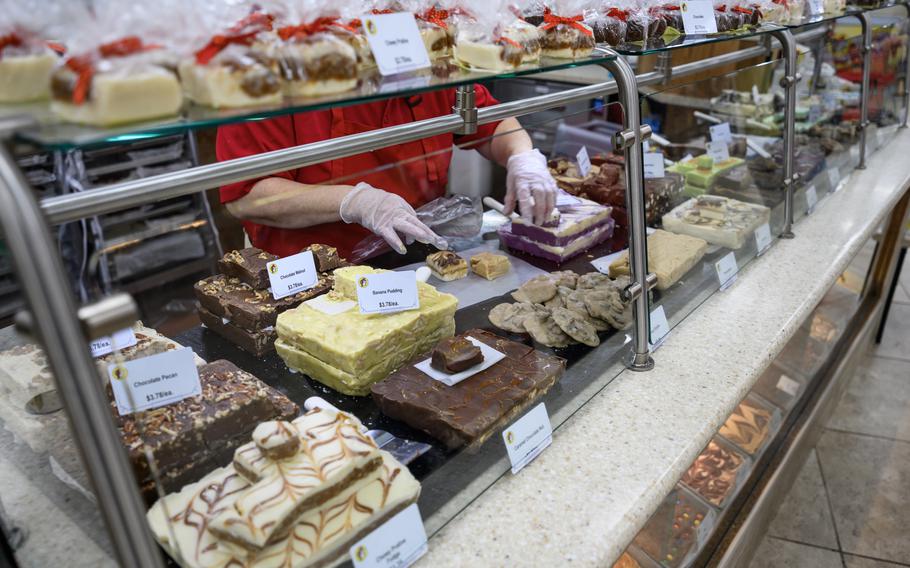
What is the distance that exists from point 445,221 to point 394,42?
862 millimetres

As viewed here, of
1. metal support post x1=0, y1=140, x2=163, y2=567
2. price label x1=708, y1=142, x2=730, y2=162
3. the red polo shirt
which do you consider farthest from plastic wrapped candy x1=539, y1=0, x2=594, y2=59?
price label x1=708, y1=142, x2=730, y2=162

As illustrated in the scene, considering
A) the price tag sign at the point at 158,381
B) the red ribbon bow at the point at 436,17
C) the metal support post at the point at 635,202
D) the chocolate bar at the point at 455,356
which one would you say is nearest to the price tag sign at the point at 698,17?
the metal support post at the point at 635,202

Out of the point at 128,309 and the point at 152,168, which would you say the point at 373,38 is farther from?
the point at 152,168

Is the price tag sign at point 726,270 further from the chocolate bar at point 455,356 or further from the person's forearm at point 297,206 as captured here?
the person's forearm at point 297,206

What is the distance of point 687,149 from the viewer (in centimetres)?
287

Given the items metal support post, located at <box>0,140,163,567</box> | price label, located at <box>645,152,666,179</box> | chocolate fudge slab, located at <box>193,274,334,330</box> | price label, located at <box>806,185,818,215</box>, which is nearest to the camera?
metal support post, located at <box>0,140,163,567</box>

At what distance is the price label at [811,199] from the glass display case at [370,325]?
0.05 m

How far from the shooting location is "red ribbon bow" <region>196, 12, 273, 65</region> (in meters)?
0.96

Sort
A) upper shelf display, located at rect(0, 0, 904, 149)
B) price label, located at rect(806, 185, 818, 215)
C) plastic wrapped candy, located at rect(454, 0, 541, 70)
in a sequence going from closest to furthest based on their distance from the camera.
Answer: upper shelf display, located at rect(0, 0, 904, 149) < plastic wrapped candy, located at rect(454, 0, 541, 70) < price label, located at rect(806, 185, 818, 215)

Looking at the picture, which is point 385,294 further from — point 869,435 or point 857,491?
point 869,435

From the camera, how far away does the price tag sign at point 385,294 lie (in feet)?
5.71

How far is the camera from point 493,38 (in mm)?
1398

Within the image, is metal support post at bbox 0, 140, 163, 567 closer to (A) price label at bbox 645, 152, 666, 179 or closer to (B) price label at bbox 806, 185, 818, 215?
(A) price label at bbox 645, 152, 666, 179

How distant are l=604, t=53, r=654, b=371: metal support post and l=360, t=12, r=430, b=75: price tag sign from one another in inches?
24.1
